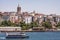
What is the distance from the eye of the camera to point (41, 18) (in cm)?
6788

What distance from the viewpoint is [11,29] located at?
4709 cm

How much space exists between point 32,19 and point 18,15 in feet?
15.6

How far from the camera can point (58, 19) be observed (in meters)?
70.5

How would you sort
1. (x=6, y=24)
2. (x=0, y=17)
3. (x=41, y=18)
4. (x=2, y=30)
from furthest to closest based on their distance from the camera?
(x=41, y=18)
(x=0, y=17)
(x=6, y=24)
(x=2, y=30)

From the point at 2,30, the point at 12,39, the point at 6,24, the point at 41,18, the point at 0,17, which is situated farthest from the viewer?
the point at 41,18

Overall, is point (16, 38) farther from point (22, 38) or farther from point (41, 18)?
point (41, 18)

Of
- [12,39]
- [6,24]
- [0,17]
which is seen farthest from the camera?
[0,17]

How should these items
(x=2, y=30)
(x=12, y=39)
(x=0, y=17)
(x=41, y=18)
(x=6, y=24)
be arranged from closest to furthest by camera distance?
1. (x=12, y=39)
2. (x=2, y=30)
3. (x=6, y=24)
4. (x=0, y=17)
5. (x=41, y=18)

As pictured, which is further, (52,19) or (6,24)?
(52,19)

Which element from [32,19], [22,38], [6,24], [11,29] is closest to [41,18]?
[32,19]

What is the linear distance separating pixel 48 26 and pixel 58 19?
1595 cm

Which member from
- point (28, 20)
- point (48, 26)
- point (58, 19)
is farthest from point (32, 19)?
point (48, 26)

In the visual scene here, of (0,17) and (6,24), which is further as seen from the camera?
(0,17)

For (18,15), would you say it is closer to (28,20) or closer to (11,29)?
(28,20)
